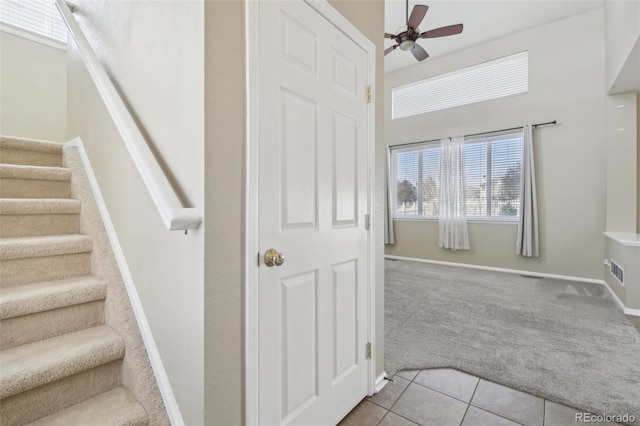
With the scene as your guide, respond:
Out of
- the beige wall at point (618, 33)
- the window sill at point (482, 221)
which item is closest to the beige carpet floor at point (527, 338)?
the window sill at point (482, 221)

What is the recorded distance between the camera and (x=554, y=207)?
4477mm

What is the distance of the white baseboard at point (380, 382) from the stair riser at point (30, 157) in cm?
266

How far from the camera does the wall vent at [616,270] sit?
323 centimetres

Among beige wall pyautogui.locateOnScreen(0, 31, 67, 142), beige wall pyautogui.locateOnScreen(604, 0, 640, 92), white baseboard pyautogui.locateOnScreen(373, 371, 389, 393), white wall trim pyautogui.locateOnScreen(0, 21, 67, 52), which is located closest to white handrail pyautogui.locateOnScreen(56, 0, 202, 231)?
white baseboard pyautogui.locateOnScreen(373, 371, 389, 393)

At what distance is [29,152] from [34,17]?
2082 millimetres

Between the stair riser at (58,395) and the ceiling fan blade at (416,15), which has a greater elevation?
the ceiling fan blade at (416,15)

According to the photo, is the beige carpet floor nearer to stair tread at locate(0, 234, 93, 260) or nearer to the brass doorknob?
the brass doorknob

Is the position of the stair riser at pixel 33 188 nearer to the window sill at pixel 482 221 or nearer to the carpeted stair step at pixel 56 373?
the carpeted stair step at pixel 56 373

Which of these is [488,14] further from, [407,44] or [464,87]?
[407,44]

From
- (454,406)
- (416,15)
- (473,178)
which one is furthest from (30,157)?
(473,178)

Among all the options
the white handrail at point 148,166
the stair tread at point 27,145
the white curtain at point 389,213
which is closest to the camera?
the white handrail at point 148,166

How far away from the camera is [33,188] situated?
6.02 feet

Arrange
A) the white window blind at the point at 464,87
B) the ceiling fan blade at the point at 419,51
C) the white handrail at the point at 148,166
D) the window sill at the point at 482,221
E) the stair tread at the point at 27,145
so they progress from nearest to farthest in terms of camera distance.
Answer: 1. the white handrail at the point at 148,166
2. the stair tread at the point at 27,145
3. the ceiling fan blade at the point at 419,51
4. the white window blind at the point at 464,87
5. the window sill at the point at 482,221

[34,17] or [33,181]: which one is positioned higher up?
[34,17]
